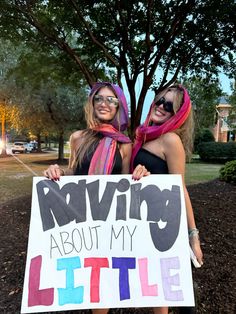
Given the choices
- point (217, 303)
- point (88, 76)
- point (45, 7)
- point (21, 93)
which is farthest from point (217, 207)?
point (21, 93)

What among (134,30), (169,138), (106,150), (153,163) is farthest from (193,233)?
(134,30)

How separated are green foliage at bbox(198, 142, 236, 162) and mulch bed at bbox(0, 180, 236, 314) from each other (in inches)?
691

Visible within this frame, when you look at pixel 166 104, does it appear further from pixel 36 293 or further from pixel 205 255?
pixel 205 255

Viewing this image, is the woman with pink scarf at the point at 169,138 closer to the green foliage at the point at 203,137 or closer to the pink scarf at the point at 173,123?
the pink scarf at the point at 173,123

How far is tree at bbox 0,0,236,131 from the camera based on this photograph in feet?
20.6

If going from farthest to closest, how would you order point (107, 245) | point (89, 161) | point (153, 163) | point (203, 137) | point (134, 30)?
point (203, 137) < point (134, 30) < point (89, 161) < point (153, 163) < point (107, 245)

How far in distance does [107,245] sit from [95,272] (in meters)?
0.17

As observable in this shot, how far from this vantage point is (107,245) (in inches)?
74.2

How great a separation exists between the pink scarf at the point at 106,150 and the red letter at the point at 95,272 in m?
0.57

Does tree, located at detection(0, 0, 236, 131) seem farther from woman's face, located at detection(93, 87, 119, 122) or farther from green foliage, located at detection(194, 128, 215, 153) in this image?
green foliage, located at detection(194, 128, 215, 153)

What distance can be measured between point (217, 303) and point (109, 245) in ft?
5.62

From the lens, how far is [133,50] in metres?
7.30

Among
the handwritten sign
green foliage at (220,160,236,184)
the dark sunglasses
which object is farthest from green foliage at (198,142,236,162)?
the handwritten sign

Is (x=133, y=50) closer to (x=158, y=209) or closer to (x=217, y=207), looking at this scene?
(x=217, y=207)
